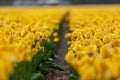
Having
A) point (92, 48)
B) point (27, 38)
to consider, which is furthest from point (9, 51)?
point (27, 38)

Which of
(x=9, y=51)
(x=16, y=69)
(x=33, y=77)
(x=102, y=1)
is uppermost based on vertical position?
(x=9, y=51)

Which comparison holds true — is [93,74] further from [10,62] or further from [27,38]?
[27,38]

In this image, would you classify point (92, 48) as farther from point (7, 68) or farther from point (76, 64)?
point (7, 68)

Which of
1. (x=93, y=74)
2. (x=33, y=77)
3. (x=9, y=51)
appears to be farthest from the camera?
(x=33, y=77)

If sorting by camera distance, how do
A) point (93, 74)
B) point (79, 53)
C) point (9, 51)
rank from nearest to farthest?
point (93, 74) → point (9, 51) → point (79, 53)

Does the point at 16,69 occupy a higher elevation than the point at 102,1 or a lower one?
higher

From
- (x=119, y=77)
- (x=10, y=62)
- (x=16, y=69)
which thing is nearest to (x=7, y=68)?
(x=10, y=62)

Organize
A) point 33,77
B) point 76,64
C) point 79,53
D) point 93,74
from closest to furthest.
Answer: point 93,74, point 76,64, point 79,53, point 33,77

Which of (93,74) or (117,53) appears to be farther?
(117,53)

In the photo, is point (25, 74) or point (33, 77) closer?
point (25, 74)
